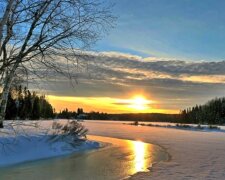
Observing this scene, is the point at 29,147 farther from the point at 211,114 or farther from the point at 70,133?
the point at 211,114

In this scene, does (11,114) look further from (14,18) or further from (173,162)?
(14,18)

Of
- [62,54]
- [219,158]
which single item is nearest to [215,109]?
A: [219,158]

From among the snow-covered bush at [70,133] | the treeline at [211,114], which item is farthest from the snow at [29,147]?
the treeline at [211,114]

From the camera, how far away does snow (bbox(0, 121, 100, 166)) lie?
15.4 meters

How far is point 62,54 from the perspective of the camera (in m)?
9.73

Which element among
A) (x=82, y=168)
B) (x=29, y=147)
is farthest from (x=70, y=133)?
(x=82, y=168)

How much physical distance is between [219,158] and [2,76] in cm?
1107

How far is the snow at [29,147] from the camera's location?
15414 millimetres

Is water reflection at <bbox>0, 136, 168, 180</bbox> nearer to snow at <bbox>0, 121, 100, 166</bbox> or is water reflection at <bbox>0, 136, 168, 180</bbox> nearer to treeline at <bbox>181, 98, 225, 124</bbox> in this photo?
snow at <bbox>0, 121, 100, 166</bbox>

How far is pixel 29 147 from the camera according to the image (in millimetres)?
17375

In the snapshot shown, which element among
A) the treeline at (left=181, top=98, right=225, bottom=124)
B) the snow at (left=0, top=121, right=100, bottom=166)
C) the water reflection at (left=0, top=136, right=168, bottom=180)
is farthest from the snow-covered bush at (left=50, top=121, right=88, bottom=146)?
the treeline at (left=181, top=98, right=225, bottom=124)

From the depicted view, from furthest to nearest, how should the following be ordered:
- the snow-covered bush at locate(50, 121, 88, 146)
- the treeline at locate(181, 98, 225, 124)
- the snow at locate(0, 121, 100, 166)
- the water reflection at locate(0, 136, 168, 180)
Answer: the treeline at locate(181, 98, 225, 124) < the snow-covered bush at locate(50, 121, 88, 146) < the snow at locate(0, 121, 100, 166) < the water reflection at locate(0, 136, 168, 180)

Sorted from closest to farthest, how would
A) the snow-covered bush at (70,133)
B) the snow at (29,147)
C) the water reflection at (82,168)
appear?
1. the water reflection at (82,168)
2. the snow at (29,147)
3. the snow-covered bush at (70,133)

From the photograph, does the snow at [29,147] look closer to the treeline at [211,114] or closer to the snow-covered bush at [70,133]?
the snow-covered bush at [70,133]
